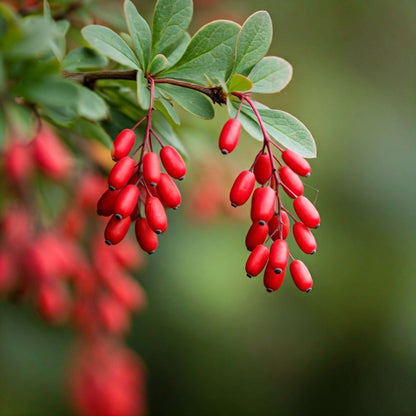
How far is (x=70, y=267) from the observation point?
5.42 feet

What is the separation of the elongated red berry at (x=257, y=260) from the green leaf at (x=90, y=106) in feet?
0.91

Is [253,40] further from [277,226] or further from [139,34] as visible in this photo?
[277,226]

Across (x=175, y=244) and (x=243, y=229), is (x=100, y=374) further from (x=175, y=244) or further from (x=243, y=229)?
(x=243, y=229)

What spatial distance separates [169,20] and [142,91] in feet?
0.49

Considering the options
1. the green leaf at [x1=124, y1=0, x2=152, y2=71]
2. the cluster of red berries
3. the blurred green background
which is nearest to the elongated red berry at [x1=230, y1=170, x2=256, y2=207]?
the green leaf at [x1=124, y1=0, x2=152, y2=71]

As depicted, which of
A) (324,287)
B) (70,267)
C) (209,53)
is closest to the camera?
(209,53)

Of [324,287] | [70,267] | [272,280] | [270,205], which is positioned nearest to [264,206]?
[270,205]

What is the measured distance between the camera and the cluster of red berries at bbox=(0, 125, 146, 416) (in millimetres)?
1438

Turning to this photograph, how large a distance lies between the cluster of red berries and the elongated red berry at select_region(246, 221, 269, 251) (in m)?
0.68

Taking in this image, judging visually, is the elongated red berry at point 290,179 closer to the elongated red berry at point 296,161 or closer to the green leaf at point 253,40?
the elongated red berry at point 296,161

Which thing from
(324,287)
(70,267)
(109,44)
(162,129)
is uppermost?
(109,44)

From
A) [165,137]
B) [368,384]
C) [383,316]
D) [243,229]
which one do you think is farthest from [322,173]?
[165,137]

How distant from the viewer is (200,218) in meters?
2.29

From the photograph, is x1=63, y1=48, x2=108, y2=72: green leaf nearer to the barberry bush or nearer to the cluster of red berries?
the barberry bush
